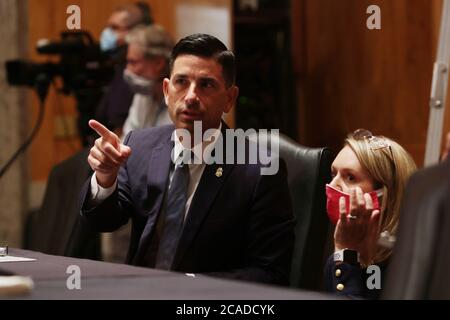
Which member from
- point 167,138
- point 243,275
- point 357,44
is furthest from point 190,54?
point 357,44

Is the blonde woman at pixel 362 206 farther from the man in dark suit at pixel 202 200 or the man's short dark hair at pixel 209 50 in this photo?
the man's short dark hair at pixel 209 50

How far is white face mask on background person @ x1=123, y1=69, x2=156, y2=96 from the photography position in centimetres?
323

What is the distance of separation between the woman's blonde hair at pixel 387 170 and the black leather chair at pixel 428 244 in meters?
0.99

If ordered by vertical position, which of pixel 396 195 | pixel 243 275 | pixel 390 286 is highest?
pixel 390 286

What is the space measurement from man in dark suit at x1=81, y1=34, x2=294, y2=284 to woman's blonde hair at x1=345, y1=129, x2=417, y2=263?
0.26 metres

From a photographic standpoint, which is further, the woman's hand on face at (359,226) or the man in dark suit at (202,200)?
the man in dark suit at (202,200)

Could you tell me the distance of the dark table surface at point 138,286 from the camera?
101 centimetres

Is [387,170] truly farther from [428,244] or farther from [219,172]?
[428,244]

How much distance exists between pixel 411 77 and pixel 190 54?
1.62 metres

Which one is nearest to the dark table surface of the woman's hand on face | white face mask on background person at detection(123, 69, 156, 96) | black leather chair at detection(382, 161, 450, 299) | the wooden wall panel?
black leather chair at detection(382, 161, 450, 299)

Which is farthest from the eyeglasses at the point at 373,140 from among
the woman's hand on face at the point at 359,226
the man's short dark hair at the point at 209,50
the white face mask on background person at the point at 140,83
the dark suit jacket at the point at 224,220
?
the white face mask on background person at the point at 140,83

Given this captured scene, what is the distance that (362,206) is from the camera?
1747 millimetres
